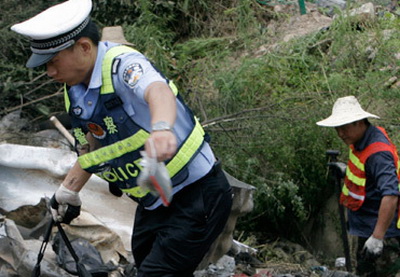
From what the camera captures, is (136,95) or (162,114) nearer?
(162,114)

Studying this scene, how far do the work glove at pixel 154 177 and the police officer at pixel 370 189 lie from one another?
228cm

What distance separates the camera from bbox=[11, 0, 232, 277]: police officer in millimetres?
2947

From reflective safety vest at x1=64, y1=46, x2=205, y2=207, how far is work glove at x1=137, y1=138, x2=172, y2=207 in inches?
17.7

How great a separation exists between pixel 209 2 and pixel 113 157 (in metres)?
6.34

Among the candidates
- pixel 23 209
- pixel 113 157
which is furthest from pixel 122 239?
pixel 113 157

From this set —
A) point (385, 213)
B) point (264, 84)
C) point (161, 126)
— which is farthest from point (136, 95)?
point (264, 84)

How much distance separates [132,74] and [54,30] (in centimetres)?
37

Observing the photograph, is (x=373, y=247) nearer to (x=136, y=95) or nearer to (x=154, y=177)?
(x=136, y=95)

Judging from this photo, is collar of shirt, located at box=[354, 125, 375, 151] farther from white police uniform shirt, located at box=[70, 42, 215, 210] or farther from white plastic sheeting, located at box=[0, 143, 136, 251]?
white police uniform shirt, located at box=[70, 42, 215, 210]

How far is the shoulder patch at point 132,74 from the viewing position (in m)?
2.83

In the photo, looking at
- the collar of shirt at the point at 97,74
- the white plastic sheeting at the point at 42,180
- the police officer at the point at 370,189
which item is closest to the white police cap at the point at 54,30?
the collar of shirt at the point at 97,74

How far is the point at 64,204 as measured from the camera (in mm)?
3635

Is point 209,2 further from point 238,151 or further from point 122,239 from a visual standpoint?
point 122,239

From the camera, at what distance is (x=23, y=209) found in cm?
498
